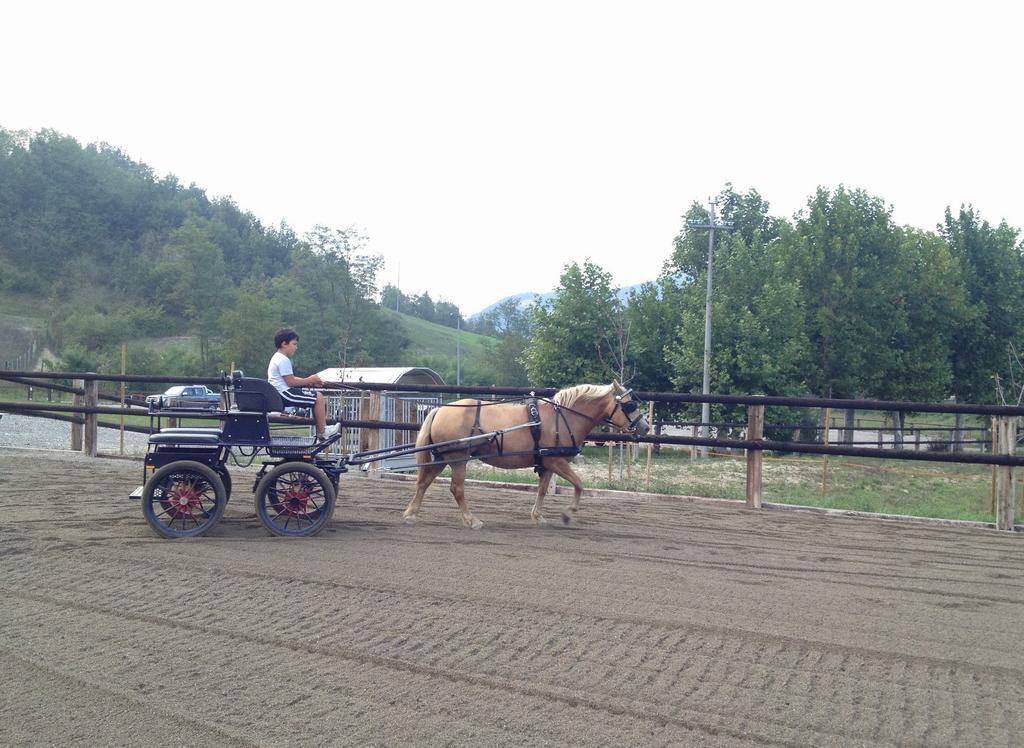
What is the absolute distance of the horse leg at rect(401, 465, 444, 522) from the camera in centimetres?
902

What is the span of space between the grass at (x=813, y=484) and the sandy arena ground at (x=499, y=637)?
443 cm

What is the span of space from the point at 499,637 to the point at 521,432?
4.31 meters

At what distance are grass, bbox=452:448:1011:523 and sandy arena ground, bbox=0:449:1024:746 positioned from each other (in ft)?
14.5

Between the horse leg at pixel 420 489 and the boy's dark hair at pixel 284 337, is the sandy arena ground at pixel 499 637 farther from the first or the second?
the boy's dark hair at pixel 284 337

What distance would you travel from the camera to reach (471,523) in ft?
28.8

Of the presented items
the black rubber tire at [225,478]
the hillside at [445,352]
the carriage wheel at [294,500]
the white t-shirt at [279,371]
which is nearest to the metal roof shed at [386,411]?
the black rubber tire at [225,478]

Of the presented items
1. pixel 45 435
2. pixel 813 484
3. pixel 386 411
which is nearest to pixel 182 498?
pixel 386 411

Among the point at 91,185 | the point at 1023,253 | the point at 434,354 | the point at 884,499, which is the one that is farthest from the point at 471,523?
the point at 91,185

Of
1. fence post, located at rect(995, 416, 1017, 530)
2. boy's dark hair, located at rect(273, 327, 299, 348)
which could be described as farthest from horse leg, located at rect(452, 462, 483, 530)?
fence post, located at rect(995, 416, 1017, 530)

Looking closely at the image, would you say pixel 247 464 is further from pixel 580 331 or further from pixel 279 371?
pixel 580 331

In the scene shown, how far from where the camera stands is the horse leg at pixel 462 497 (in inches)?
346

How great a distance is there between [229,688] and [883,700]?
10.9 ft

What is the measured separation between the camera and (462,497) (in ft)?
29.2

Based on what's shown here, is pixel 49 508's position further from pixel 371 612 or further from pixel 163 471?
pixel 371 612
